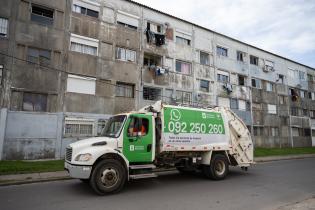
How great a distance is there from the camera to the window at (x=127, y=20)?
2361 cm

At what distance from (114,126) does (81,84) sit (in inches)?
498

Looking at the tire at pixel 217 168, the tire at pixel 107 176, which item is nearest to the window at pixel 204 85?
the tire at pixel 217 168

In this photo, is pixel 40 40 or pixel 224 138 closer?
pixel 224 138

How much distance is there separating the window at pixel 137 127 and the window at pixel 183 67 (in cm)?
1873

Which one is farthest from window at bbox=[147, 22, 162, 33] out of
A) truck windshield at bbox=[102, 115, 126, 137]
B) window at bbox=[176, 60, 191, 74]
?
truck windshield at bbox=[102, 115, 126, 137]

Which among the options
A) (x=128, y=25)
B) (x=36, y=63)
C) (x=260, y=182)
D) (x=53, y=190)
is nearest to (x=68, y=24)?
(x=36, y=63)

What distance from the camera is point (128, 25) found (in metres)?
24.2

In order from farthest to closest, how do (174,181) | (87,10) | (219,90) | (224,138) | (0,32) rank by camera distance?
(219,90) → (87,10) → (0,32) → (224,138) → (174,181)

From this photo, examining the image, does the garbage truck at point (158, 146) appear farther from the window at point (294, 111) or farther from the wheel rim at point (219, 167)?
the window at point (294, 111)

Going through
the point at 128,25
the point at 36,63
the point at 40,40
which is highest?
the point at 128,25

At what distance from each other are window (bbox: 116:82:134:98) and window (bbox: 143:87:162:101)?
1.46 meters

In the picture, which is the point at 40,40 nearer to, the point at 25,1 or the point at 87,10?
the point at 25,1

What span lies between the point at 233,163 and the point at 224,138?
4.50 feet

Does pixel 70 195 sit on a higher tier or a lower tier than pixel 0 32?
lower
